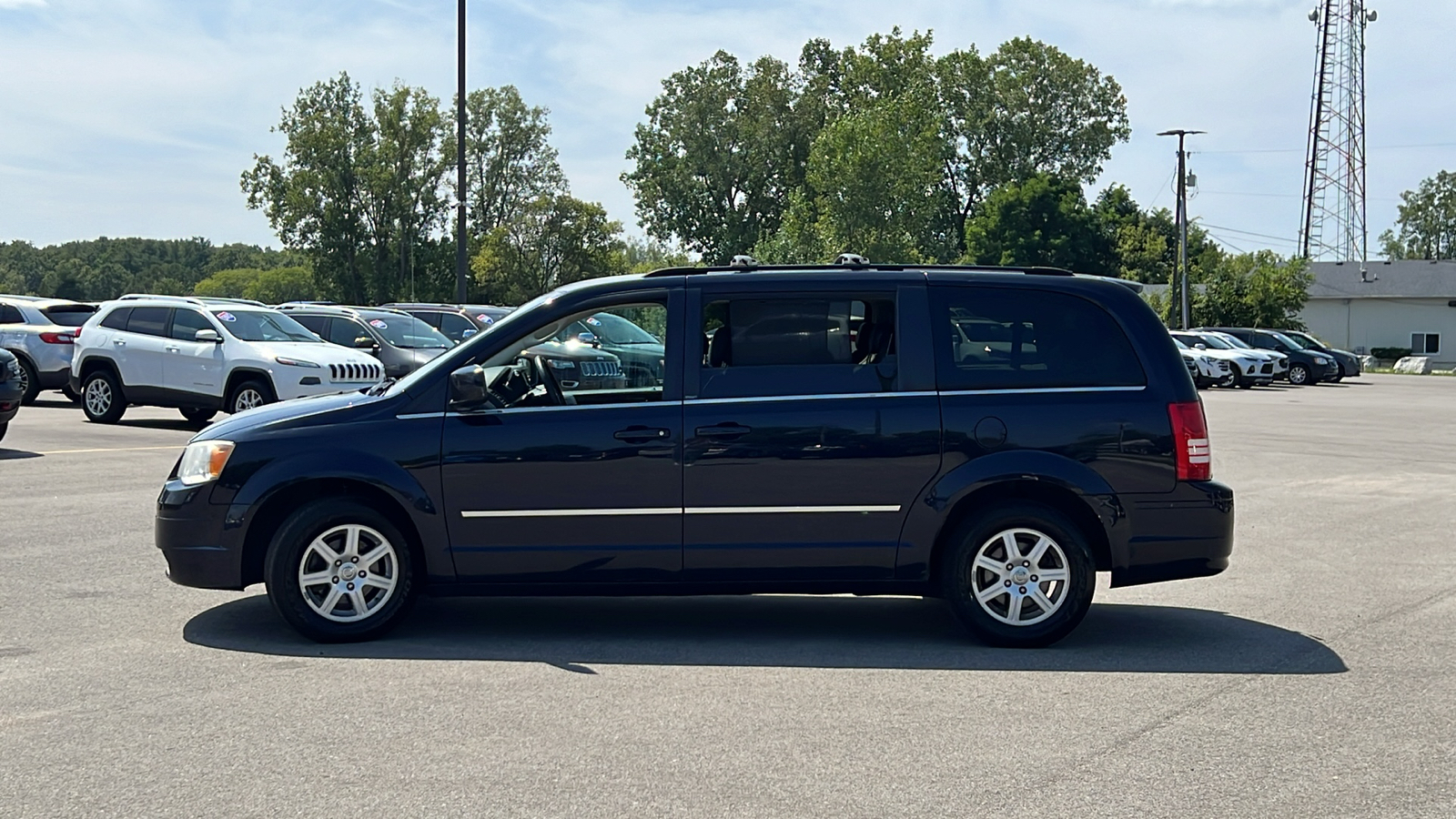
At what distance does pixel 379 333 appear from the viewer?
75.1ft

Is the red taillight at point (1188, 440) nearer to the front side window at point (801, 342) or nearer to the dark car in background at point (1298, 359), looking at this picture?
the front side window at point (801, 342)

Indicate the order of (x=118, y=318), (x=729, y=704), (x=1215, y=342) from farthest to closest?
1. (x=1215, y=342)
2. (x=118, y=318)
3. (x=729, y=704)

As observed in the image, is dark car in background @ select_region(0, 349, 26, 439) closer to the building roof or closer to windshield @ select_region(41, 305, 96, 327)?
windshield @ select_region(41, 305, 96, 327)

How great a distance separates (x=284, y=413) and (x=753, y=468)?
237cm

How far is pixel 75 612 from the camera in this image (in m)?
7.47

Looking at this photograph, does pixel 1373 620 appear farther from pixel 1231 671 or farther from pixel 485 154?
pixel 485 154

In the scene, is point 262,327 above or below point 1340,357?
below

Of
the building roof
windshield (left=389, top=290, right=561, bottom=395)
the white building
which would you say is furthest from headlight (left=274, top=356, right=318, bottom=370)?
the white building

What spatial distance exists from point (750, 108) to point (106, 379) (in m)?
68.2

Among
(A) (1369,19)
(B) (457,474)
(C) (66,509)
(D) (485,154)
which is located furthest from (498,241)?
(B) (457,474)

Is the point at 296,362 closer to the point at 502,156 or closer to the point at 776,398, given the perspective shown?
the point at 776,398

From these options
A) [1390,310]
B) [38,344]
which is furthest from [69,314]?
[1390,310]

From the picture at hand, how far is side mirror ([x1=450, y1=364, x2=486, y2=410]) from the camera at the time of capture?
6754mm

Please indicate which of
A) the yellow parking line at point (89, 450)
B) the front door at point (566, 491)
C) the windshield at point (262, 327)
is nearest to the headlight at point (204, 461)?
the front door at point (566, 491)
